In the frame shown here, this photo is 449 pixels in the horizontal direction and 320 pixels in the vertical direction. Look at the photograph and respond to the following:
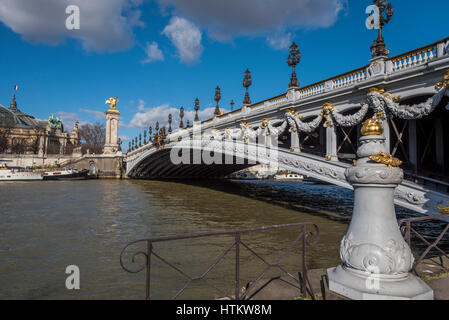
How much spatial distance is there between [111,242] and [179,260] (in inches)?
107

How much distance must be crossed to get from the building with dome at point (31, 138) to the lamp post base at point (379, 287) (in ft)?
233

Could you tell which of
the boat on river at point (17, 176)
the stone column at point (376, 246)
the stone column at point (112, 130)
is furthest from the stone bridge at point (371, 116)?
the stone column at point (112, 130)

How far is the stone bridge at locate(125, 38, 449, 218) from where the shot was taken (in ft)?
30.1

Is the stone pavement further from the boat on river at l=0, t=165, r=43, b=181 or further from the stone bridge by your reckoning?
the boat on river at l=0, t=165, r=43, b=181

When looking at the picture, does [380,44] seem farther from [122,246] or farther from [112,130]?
[112,130]

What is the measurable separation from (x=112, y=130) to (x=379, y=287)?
4921 centimetres

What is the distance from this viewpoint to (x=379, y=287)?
2883mm

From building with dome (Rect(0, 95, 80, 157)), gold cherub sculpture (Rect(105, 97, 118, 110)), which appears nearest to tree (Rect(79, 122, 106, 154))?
building with dome (Rect(0, 95, 80, 157))

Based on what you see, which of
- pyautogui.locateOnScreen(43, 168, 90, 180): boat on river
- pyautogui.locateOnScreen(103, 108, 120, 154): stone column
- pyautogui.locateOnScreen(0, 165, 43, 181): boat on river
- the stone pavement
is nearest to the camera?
the stone pavement

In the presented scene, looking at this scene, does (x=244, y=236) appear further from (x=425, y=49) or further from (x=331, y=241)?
(x=425, y=49)

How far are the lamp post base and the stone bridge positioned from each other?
4.72 ft

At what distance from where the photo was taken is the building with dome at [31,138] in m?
70.1

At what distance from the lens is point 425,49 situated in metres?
9.35
